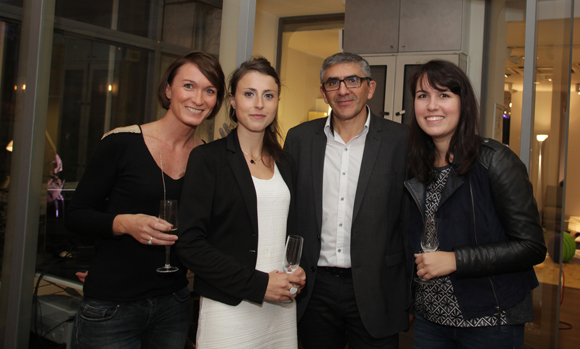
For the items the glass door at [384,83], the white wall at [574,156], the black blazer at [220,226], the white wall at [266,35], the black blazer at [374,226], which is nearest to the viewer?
the black blazer at [220,226]

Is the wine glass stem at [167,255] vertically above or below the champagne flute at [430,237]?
below

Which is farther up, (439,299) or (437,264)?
(437,264)

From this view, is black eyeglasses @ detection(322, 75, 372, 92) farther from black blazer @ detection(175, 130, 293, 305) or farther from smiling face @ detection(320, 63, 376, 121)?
black blazer @ detection(175, 130, 293, 305)

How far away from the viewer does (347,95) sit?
6.86 feet

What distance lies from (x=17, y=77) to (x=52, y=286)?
122 cm

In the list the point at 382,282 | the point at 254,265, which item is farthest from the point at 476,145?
the point at 254,265

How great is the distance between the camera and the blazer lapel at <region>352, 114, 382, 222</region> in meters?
1.95

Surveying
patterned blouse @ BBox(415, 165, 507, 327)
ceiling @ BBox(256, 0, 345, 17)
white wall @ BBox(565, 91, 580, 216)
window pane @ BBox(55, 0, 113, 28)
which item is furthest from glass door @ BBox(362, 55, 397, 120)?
white wall @ BBox(565, 91, 580, 216)

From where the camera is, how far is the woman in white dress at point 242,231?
5.07 ft

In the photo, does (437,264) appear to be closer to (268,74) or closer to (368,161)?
(368,161)

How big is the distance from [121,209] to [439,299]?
4.13 ft

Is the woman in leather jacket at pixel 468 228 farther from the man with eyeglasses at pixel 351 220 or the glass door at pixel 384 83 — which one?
the glass door at pixel 384 83

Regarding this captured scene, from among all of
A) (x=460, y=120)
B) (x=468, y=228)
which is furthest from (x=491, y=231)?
(x=460, y=120)

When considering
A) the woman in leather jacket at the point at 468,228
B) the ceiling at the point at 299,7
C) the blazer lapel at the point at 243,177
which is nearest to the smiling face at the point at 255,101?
the blazer lapel at the point at 243,177
